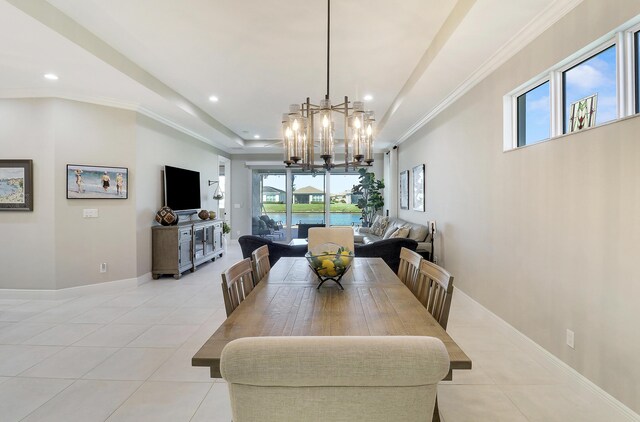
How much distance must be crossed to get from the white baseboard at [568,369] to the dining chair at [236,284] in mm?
2255

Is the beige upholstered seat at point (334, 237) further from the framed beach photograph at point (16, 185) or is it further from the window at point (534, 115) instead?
the framed beach photograph at point (16, 185)

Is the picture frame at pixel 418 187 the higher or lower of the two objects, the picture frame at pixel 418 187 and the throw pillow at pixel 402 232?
the higher

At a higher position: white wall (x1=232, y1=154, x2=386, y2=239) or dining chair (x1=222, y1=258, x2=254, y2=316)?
white wall (x1=232, y1=154, x2=386, y2=239)

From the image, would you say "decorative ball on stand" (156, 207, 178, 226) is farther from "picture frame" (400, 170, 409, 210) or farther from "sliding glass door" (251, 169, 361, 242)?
"picture frame" (400, 170, 409, 210)

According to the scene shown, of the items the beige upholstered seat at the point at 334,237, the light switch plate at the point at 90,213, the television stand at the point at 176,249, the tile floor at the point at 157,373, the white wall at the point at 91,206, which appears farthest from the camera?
the television stand at the point at 176,249

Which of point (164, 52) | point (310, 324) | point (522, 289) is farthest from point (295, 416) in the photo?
point (164, 52)

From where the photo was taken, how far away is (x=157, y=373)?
2.46m

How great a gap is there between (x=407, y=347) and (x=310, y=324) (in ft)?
2.61

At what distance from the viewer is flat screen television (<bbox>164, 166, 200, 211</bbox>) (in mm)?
5574

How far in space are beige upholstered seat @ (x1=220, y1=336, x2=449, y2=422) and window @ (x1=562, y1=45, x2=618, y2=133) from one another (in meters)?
2.12

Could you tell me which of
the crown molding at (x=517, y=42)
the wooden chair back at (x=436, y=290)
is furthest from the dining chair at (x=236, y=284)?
the crown molding at (x=517, y=42)

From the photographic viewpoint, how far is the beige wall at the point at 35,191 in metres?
4.17

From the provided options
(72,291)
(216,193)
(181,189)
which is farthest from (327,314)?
(216,193)

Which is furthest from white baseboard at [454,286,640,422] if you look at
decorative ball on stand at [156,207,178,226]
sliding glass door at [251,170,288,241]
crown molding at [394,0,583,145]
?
sliding glass door at [251,170,288,241]
